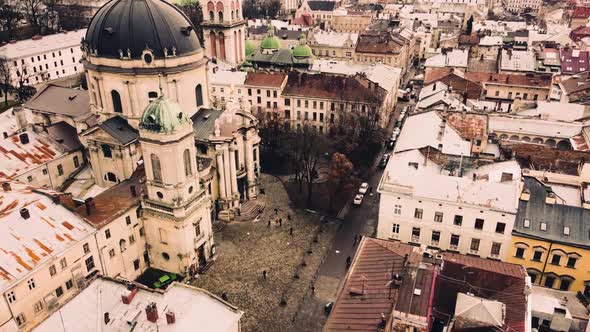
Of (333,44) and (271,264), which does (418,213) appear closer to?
(271,264)

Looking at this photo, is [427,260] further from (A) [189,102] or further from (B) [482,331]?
(A) [189,102]

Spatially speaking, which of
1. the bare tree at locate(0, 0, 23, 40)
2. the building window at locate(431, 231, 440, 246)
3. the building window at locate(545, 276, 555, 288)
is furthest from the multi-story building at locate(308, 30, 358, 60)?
the building window at locate(545, 276, 555, 288)

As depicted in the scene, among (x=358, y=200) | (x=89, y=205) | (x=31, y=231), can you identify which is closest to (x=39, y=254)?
(x=31, y=231)

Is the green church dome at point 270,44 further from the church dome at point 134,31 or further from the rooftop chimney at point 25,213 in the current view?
the rooftop chimney at point 25,213

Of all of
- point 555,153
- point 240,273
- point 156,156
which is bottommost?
point 240,273

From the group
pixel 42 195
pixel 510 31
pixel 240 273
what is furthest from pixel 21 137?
pixel 510 31

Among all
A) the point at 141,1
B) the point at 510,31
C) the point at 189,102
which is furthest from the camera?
the point at 510,31

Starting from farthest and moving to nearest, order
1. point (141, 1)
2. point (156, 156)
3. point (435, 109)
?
1. point (435, 109)
2. point (141, 1)
3. point (156, 156)
